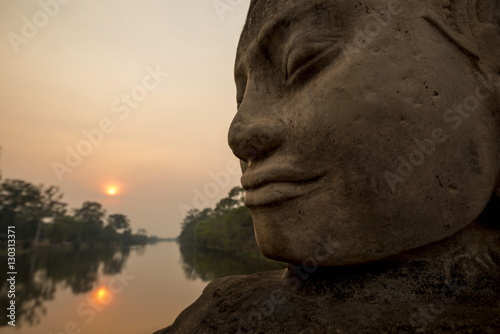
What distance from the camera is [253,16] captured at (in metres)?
1.90

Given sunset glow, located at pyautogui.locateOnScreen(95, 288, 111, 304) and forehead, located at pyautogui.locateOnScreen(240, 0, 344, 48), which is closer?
forehead, located at pyautogui.locateOnScreen(240, 0, 344, 48)

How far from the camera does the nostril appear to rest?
1.52 metres

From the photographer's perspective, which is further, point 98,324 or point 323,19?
point 98,324

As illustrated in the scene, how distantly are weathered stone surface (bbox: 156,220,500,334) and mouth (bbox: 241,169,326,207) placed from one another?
46 cm

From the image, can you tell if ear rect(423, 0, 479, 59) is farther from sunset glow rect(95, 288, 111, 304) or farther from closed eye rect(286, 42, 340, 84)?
sunset glow rect(95, 288, 111, 304)

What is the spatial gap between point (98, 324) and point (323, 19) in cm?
853

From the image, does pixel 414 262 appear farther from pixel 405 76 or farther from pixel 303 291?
pixel 405 76

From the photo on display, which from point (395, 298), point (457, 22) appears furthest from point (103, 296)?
point (457, 22)

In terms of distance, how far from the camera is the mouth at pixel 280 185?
55.2 inches

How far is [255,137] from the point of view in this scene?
→ 5.13ft

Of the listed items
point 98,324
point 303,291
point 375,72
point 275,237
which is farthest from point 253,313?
point 98,324

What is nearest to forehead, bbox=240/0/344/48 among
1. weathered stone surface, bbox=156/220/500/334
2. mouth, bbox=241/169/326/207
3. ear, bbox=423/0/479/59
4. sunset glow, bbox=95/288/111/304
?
ear, bbox=423/0/479/59

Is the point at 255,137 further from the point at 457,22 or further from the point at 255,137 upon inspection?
the point at 457,22

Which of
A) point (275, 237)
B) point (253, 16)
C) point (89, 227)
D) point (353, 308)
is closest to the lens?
point (353, 308)
